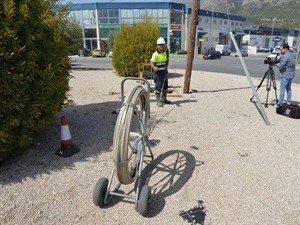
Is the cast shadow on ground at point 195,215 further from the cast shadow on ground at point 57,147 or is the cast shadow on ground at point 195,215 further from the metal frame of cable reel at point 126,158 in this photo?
the cast shadow on ground at point 57,147

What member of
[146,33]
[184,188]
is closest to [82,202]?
[184,188]

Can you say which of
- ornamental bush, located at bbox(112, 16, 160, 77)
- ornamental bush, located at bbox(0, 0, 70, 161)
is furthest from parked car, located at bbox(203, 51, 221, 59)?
ornamental bush, located at bbox(0, 0, 70, 161)

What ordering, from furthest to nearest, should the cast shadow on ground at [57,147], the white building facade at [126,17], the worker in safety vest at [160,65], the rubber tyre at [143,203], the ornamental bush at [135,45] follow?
the white building facade at [126,17] → the ornamental bush at [135,45] → the worker in safety vest at [160,65] → the cast shadow on ground at [57,147] → the rubber tyre at [143,203]

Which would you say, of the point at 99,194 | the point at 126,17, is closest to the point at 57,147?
the point at 99,194

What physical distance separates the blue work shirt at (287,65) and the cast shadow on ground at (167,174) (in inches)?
167

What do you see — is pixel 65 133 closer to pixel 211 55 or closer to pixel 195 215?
pixel 195 215

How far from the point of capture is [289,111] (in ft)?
19.2

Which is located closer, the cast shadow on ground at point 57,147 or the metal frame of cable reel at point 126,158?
the metal frame of cable reel at point 126,158

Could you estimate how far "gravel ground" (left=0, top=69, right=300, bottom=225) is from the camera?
260 cm

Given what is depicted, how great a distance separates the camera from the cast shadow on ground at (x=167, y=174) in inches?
112

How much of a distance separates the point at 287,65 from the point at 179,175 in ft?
16.0

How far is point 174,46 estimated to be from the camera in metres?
55.0

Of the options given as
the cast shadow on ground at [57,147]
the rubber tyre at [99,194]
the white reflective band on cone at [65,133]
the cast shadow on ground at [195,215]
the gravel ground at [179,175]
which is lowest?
the cast shadow on ground at [195,215]

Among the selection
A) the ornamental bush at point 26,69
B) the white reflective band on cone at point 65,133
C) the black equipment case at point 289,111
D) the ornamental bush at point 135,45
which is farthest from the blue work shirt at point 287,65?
the ornamental bush at point 135,45
